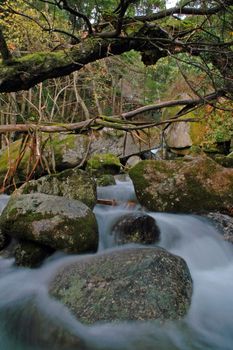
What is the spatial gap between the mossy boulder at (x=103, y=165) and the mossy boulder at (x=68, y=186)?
358cm

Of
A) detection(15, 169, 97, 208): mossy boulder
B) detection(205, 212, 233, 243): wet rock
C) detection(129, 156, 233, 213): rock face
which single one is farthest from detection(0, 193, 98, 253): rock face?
detection(205, 212, 233, 243): wet rock

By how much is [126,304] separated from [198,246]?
245 cm

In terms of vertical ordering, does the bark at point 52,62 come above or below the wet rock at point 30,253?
above

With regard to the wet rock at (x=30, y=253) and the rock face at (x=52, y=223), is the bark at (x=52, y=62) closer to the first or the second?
the rock face at (x=52, y=223)

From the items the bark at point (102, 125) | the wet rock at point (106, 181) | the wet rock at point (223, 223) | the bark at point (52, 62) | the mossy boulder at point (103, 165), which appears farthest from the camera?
the mossy boulder at point (103, 165)

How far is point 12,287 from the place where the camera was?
15.2ft

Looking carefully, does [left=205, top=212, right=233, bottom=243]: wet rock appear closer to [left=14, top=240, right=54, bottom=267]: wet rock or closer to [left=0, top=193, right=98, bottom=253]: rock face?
[left=0, top=193, right=98, bottom=253]: rock face

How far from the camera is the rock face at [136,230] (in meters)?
5.47

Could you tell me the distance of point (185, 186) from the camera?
6609 millimetres

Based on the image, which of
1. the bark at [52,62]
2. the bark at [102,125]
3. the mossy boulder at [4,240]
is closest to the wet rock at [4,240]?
the mossy boulder at [4,240]

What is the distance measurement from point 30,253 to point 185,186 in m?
2.98

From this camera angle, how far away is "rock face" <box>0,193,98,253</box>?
494 cm

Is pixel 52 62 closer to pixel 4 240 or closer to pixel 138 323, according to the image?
pixel 4 240

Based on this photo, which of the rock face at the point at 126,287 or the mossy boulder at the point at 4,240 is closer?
the rock face at the point at 126,287
